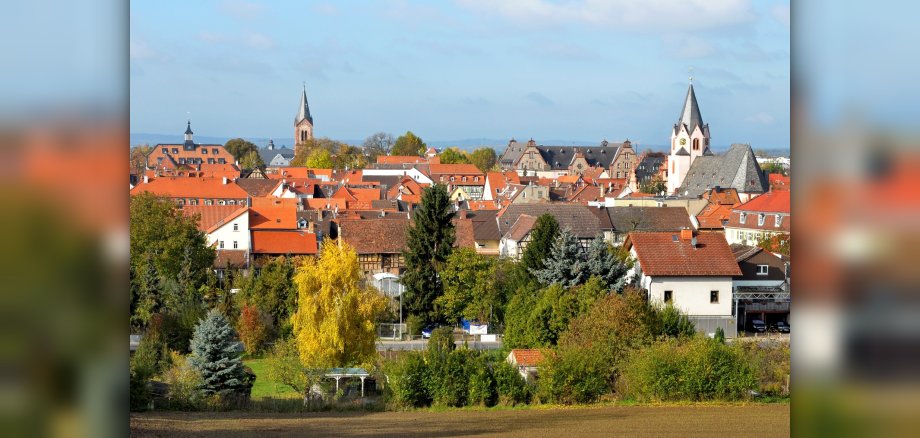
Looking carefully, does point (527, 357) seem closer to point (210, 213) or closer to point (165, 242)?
point (165, 242)

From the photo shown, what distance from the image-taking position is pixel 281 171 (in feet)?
278

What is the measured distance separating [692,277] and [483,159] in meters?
90.9

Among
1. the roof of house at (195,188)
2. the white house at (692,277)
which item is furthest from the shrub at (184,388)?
the roof of house at (195,188)

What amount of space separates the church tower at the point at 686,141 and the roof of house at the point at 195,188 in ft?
112

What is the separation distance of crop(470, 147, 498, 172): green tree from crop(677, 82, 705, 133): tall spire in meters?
36.5

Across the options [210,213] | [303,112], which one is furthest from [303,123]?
[210,213]

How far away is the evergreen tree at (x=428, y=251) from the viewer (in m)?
30.2

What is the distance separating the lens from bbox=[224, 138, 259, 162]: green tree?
108625 millimetres

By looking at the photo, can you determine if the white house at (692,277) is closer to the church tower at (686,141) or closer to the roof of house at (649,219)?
the roof of house at (649,219)
